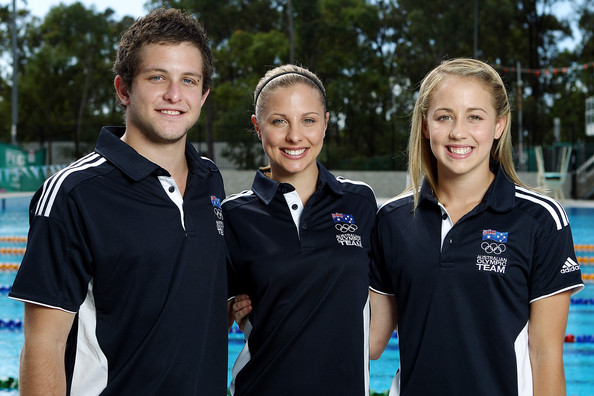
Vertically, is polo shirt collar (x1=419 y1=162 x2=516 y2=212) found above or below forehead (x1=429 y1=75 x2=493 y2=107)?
below

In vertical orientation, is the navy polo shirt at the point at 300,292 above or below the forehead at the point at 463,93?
below

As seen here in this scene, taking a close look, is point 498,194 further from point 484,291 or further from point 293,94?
point 293,94

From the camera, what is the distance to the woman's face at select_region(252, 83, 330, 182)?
2691mm

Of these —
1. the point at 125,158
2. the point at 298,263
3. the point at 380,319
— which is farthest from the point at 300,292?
the point at 125,158

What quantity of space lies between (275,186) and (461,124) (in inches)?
30.2

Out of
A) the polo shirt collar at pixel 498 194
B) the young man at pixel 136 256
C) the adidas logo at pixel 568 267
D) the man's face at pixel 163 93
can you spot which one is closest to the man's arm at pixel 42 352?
the young man at pixel 136 256

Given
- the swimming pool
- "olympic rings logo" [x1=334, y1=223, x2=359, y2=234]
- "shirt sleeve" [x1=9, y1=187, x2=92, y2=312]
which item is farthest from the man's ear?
the swimming pool

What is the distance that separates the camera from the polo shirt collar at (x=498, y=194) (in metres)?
2.38

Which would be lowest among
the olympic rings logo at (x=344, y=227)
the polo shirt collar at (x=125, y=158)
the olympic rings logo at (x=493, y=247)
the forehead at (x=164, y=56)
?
the olympic rings logo at (x=493, y=247)

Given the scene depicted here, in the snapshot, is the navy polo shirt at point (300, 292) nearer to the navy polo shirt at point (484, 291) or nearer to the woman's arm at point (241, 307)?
the woman's arm at point (241, 307)

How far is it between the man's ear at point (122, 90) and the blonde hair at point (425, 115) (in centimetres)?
111

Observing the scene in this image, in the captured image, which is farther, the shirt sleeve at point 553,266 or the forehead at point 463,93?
the forehead at point 463,93

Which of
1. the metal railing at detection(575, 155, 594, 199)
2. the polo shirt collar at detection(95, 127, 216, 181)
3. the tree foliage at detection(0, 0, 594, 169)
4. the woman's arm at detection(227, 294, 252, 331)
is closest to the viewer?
the polo shirt collar at detection(95, 127, 216, 181)

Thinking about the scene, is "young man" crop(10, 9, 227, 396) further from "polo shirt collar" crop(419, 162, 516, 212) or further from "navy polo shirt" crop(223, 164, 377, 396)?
"polo shirt collar" crop(419, 162, 516, 212)
